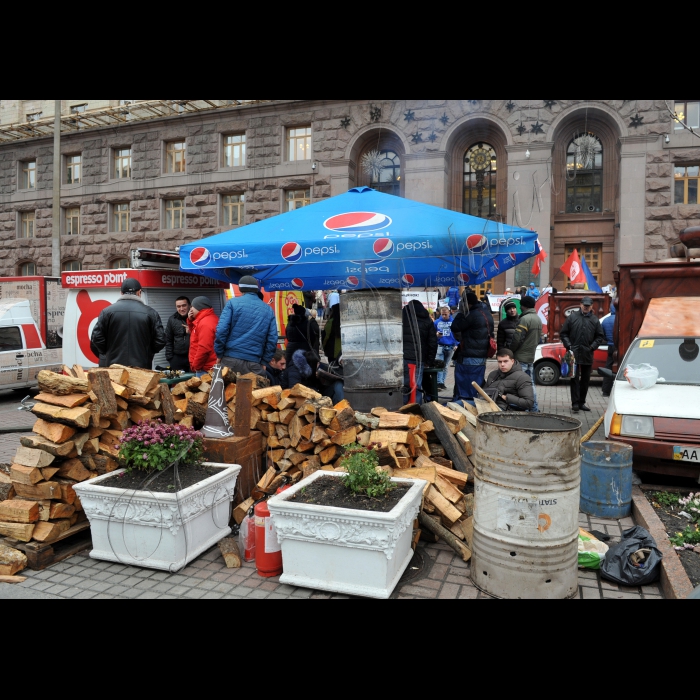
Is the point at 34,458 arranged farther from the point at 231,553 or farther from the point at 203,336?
the point at 203,336

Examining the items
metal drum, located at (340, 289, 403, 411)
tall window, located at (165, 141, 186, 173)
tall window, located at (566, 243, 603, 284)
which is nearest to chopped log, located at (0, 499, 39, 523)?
metal drum, located at (340, 289, 403, 411)

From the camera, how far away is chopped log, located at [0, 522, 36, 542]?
4379 millimetres

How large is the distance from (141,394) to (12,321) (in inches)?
342

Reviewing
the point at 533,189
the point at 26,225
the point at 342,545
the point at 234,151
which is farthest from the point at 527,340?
the point at 26,225

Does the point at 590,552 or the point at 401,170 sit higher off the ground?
the point at 401,170

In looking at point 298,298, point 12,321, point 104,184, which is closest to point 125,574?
point 12,321

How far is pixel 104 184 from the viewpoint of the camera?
97.8 ft

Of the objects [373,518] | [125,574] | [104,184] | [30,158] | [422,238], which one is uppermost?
[30,158]

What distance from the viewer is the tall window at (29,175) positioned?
32.4 meters

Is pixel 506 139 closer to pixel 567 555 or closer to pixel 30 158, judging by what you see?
pixel 567 555

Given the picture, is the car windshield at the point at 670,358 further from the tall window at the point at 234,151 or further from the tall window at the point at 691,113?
the tall window at the point at 234,151

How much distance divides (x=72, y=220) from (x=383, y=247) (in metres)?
30.5

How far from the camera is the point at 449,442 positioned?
561 cm

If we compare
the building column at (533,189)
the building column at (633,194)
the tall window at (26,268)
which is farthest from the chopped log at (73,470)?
the tall window at (26,268)
